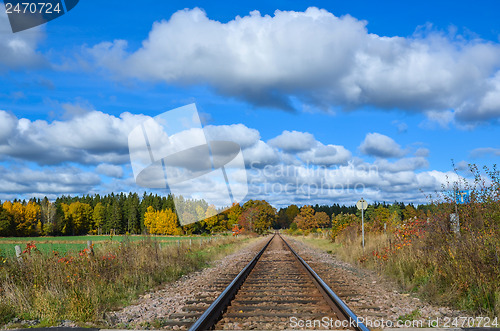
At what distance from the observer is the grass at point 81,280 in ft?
20.6

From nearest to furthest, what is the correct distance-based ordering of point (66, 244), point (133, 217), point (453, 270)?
1. point (453, 270)
2. point (66, 244)
3. point (133, 217)

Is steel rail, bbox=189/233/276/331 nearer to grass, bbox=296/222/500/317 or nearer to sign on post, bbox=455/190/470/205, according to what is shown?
grass, bbox=296/222/500/317

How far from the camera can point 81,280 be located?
327 inches

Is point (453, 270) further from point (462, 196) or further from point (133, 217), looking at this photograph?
point (133, 217)

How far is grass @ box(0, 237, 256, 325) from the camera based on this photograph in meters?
6.27

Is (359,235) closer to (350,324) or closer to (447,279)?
(447,279)

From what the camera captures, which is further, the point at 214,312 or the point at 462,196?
the point at 462,196

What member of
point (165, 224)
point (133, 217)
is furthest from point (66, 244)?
point (133, 217)

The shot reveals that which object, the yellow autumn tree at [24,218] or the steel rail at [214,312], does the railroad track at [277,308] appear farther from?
the yellow autumn tree at [24,218]

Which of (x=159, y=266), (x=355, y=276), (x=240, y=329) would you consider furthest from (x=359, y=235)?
(x=240, y=329)

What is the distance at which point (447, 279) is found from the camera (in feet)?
24.6

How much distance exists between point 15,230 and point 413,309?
415 feet

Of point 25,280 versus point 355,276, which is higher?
point 25,280

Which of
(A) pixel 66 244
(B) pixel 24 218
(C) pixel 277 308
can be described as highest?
(B) pixel 24 218
